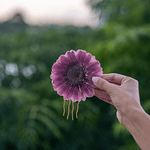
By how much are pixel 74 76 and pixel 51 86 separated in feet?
2.49

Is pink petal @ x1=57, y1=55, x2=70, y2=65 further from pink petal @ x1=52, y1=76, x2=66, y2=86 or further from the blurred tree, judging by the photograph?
the blurred tree

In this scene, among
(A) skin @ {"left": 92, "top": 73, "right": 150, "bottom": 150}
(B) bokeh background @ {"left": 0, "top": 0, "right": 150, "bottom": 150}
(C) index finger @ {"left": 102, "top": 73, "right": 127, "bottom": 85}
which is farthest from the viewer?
(B) bokeh background @ {"left": 0, "top": 0, "right": 150, "bottom": 150}

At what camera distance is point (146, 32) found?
0.97 m

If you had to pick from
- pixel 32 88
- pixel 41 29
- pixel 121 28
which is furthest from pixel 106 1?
pixel 32 88

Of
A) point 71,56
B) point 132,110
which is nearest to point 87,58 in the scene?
point 71,56

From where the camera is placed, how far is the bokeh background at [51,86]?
1068 mm

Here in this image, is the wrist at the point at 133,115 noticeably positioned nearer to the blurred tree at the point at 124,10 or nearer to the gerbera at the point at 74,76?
the gerbera at the point at 74,76

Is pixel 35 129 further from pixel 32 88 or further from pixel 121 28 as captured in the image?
pixel 121 28

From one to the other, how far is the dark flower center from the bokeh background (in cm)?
59

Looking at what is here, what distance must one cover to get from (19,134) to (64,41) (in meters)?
0.83

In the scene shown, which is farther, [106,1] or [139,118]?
[106,1]

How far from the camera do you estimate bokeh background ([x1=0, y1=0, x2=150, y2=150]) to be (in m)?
1.07

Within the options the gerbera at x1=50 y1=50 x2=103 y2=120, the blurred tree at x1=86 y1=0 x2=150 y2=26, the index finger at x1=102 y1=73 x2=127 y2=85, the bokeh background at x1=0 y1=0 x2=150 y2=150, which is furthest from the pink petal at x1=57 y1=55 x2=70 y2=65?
the blurred tree at x1=86 y1=0 x2=150 y2=26

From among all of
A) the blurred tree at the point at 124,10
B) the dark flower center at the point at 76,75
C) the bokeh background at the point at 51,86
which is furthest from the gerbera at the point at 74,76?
the blurred tree at the point at 124,10
